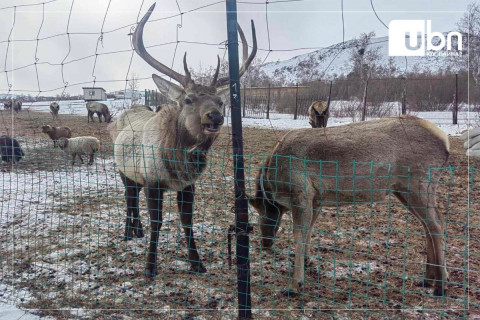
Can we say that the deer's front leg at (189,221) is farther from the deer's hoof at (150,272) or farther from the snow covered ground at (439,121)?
the snow covered ground at (439,121)

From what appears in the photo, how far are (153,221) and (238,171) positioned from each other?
1542 millimetres

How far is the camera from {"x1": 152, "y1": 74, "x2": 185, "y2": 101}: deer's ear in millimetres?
3678

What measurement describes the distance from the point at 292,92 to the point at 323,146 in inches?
579

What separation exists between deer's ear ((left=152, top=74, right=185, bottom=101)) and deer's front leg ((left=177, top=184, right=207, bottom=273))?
1013mm

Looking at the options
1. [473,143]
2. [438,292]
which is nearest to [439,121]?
[473,143]

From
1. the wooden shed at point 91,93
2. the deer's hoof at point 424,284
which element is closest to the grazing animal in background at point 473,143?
the deer's hoof at point 424,284

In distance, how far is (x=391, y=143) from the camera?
348cm

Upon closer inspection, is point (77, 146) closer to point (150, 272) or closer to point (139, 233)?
point (139, 233)

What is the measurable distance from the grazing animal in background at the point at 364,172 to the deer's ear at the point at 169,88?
1.20 metres

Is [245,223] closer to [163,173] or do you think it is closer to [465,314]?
[163,173]

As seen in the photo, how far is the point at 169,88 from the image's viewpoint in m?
3.71

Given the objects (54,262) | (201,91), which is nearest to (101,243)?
(54,262)

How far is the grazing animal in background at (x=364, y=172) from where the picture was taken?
11.0 feet

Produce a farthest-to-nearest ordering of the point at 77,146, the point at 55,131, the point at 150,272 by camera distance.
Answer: the point at 55,131, the point at 77,146, the point at 150,272
